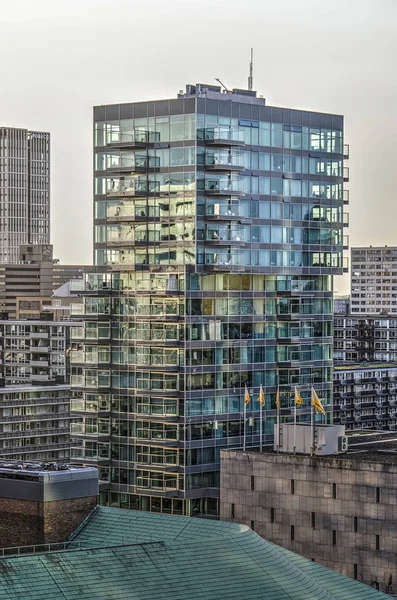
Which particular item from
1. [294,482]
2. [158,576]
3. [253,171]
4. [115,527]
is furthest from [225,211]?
[158,576]

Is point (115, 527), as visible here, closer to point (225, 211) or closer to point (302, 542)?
point (302, 542)

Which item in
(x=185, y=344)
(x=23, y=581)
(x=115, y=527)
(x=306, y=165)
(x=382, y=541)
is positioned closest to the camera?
(x=23, y=581)

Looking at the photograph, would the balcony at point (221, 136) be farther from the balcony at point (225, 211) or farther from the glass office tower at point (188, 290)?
the balcony at point (225, 211)

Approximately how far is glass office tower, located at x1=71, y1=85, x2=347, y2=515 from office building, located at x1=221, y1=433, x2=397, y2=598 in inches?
473

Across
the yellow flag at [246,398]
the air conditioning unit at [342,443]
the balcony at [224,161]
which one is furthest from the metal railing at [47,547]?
the balcony at [224,161]

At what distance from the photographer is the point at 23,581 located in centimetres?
8488

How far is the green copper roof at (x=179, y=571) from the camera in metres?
85.9

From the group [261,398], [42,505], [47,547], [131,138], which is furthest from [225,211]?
[47,547]

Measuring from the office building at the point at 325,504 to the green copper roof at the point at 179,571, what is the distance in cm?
1648

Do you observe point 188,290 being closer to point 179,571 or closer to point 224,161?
point 224,161

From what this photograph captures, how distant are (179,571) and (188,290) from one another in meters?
52.5

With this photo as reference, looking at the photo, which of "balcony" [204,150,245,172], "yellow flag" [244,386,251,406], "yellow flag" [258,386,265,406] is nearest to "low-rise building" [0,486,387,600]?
"yellow flag" [258,386,265,406]

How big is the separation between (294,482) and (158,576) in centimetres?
3563

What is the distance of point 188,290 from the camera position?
140500 mm
